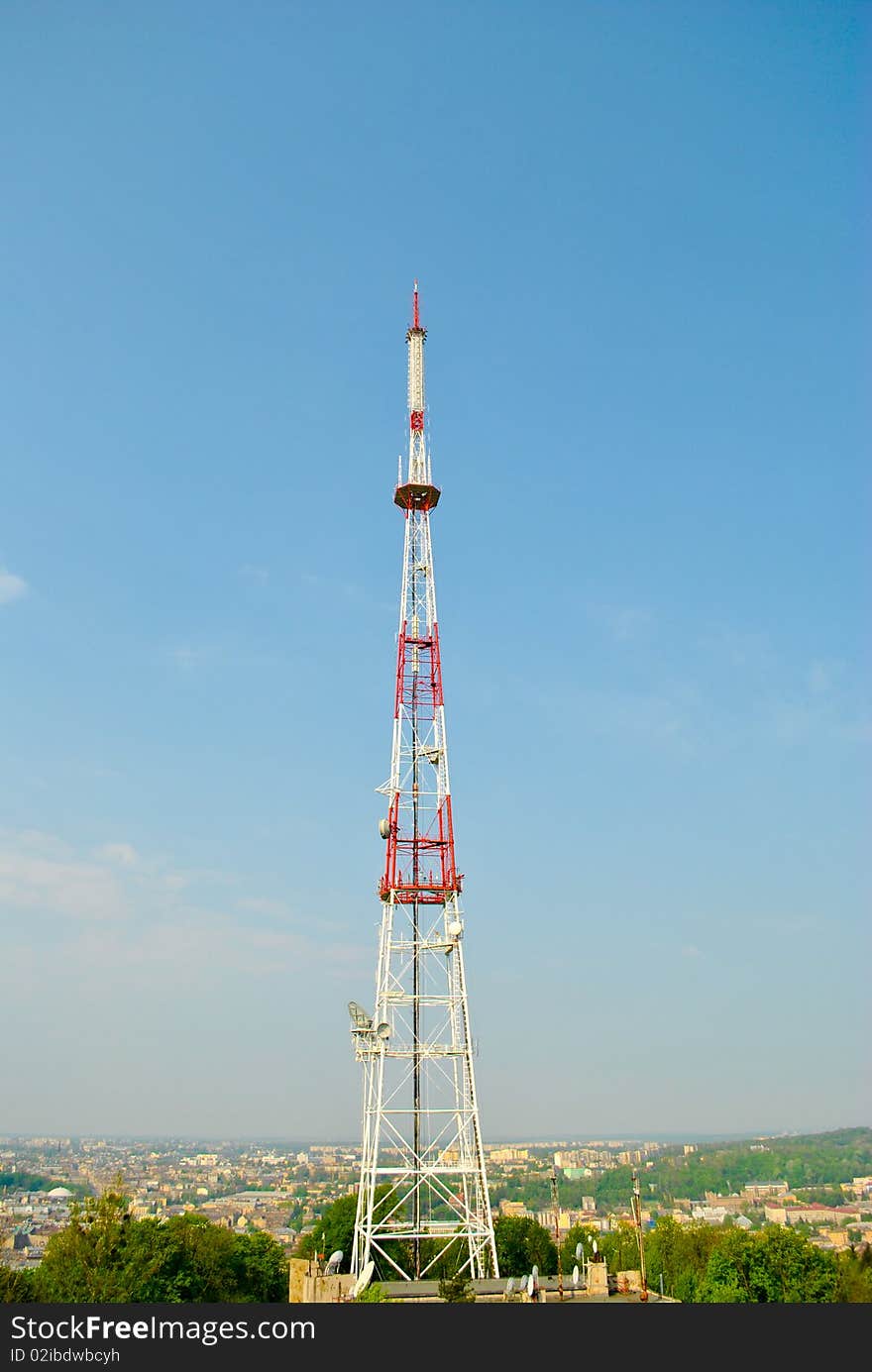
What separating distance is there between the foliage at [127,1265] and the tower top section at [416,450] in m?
27.3

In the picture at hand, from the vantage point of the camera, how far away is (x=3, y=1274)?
1289 inches

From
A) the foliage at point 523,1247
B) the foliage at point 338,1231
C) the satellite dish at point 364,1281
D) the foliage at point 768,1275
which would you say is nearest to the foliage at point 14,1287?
the foliage at point 338,1231

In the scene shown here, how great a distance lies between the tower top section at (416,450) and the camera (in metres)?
36.8

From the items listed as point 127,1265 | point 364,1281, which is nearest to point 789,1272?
point 364,1281

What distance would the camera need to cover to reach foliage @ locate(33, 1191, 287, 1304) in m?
33.1

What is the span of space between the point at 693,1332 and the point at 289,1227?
341ft

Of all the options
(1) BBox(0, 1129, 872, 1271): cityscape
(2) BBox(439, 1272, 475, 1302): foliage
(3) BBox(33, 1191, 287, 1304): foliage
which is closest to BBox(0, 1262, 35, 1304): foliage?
(3) BBox(33, 1191, 287, 1304): foliage

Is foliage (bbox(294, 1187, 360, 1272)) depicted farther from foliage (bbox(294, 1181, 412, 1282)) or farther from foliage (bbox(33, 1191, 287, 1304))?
foliage (bbox(33, 1191, 287, 1304))

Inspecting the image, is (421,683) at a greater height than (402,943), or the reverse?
(421,683)

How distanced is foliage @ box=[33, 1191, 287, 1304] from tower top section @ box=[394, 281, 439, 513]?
2726 centimetres

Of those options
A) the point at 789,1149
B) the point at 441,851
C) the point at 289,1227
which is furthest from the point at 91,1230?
the point at 789,1149

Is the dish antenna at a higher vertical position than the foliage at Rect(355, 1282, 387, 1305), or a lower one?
higher

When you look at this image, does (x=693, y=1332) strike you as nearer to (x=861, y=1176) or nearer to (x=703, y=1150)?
(x=861, y=1176)

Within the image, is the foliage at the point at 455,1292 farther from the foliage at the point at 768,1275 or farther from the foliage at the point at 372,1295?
the foliage at the point at 768,1275
